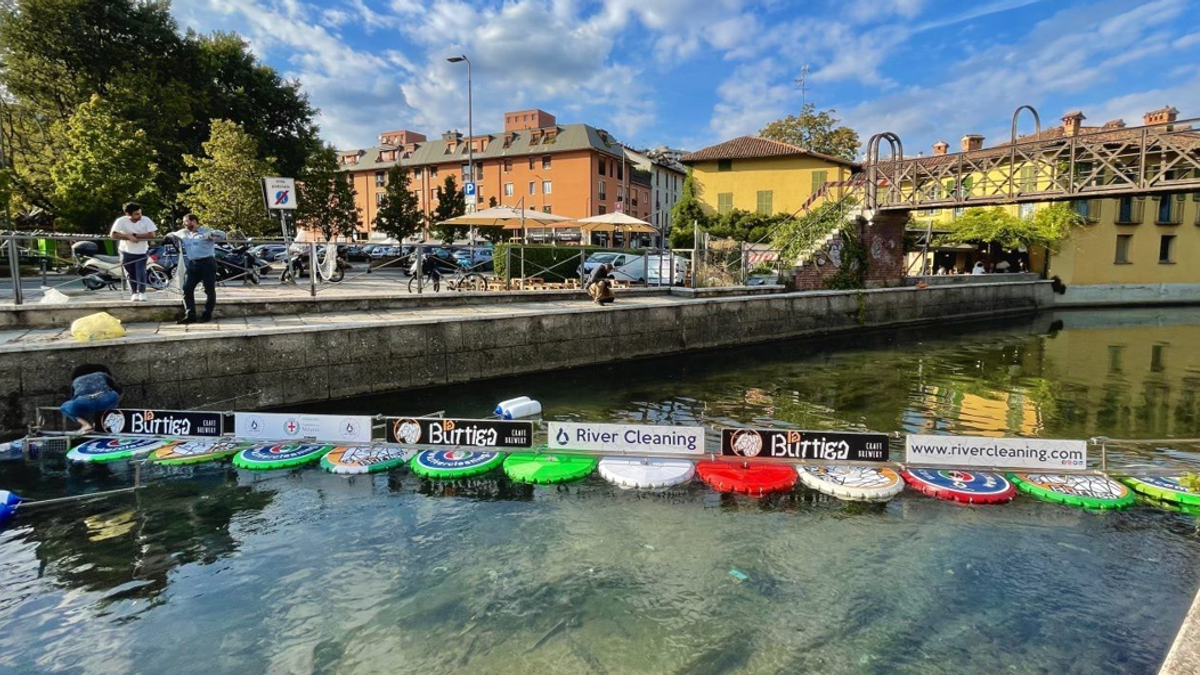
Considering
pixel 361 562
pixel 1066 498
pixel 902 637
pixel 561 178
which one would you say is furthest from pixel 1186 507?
pixel 561 178

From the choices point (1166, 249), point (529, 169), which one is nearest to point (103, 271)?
point (1166, 249)

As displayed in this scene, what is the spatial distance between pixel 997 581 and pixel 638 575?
287cm

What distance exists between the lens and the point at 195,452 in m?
7.54

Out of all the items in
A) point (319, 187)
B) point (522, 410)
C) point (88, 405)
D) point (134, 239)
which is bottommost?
point (522, 410)

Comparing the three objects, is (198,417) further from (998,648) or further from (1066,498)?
(1066,498)

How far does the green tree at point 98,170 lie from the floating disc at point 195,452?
23.1m

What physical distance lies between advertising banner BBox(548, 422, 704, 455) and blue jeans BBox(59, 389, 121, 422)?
5.72 meters

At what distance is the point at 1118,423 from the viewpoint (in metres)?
10.6

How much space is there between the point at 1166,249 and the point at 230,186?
155 feet

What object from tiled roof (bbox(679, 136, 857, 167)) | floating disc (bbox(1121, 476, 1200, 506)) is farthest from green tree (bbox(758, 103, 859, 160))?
floating disc (bbox(1121, 476, 1200, 506))

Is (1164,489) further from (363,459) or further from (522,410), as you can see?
(363,459)

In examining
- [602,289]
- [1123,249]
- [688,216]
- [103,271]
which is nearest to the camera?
[103,271]

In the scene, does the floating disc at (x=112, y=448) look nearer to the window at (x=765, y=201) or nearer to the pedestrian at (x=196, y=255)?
the pedestrian at (x=196, y=255)

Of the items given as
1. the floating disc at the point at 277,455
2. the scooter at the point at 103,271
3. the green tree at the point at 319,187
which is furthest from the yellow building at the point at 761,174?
the floating disc at the point at 277,455
